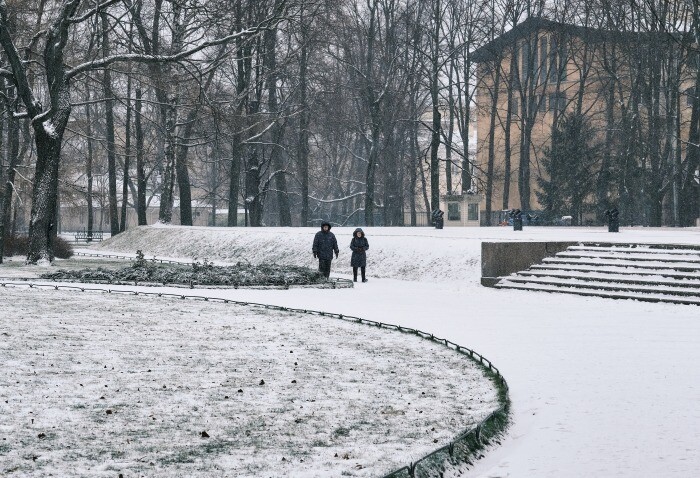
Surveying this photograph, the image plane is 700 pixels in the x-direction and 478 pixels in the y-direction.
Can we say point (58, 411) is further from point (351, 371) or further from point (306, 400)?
point (351, 371)

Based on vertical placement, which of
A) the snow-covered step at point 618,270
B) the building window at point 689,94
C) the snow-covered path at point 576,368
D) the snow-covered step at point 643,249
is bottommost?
the snow-covered path at point 576,368

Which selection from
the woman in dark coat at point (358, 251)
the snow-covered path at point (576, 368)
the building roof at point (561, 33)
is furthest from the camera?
the building roof at point (561, 33)

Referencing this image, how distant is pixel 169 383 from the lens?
1028cm

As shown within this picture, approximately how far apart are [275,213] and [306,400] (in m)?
69.6

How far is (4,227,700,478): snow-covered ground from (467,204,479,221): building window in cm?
2089

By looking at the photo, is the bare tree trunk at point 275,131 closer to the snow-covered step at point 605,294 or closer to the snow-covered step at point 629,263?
the snow-covered step at point 629,263

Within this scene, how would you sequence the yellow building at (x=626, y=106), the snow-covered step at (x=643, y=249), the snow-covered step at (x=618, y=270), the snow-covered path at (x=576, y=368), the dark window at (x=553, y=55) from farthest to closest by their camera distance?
the dark window at (x=553, y=55) < the yellow building at (x=626, y=106) < the snow-covered step at (x=643, y=249) < the snow-covered step at (x=618, y=270) < the snow-covered path at (x=576, y=368)

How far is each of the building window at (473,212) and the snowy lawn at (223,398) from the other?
3738 centimetres

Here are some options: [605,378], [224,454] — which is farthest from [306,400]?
[605,378]

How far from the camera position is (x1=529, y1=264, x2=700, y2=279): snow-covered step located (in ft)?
71.4

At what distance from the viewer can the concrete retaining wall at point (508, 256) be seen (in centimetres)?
2595

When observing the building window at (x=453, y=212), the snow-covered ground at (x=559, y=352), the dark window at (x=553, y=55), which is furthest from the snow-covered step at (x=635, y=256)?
Answer: the dark window at (x=553, y=55)

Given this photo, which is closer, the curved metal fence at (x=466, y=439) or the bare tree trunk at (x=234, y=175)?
the curved metal fence at (x=466, y=439)

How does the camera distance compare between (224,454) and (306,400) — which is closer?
(224,454)
